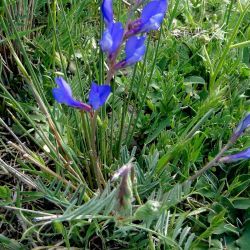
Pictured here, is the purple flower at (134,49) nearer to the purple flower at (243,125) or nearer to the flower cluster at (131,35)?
the flower cluster at (131,35)

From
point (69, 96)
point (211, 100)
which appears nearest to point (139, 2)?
point (69, 96)

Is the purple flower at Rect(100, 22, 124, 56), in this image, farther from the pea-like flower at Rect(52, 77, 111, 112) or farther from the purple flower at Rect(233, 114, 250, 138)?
the purple flower at Rect(233, 114, 250, 138)

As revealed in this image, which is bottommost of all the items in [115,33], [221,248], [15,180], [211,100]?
[221,248]

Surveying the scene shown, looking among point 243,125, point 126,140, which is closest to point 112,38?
point 243,125

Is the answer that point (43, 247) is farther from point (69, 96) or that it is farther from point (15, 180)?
point (69, 96)

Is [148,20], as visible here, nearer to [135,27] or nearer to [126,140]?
[135,27]

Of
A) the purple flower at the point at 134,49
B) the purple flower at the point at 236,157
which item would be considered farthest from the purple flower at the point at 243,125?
the purple flower at the point at 134,49
